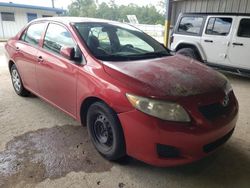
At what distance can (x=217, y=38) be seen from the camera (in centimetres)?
621

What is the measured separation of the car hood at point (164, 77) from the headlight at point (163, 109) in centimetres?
8

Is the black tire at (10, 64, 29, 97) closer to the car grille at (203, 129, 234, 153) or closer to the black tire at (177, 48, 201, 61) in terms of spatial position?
the car grille at (203, 129, 234, 153)

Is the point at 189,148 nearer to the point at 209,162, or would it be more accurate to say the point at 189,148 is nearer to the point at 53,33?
the point at 209,162

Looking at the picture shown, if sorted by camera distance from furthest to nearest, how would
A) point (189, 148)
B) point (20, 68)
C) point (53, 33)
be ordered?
point (20, 68)
point (53, 33)
point (189, 148)

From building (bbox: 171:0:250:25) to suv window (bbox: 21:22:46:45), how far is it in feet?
21.9

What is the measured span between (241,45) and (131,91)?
15.7ft

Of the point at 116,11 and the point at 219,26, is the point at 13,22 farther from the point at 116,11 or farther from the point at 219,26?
the point at 219,26

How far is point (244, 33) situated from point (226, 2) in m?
2.76

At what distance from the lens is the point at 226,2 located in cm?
801

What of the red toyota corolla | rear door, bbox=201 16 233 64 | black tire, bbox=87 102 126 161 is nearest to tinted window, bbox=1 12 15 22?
rear door, bbox=201 16 233 64

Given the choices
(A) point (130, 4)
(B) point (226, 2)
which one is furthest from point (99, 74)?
(A) point (130, 4)

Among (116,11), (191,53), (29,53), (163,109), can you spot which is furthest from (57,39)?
(116,11)

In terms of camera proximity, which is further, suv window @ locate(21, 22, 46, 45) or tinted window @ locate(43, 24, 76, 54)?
suv window @ locate(21, 22, 46, 45)

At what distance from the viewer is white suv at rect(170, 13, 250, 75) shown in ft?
19.1
